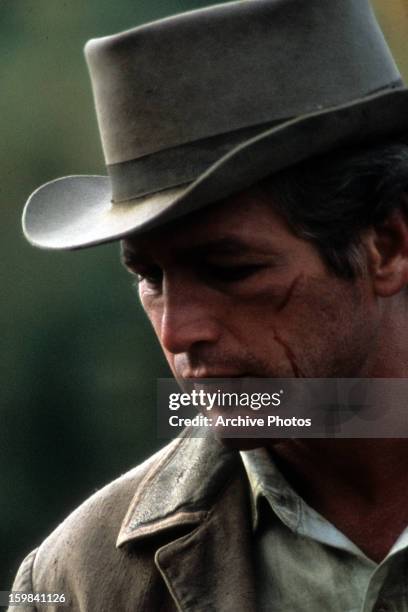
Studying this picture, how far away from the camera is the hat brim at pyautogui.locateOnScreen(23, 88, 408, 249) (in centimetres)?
321

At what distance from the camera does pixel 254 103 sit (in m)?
3.34

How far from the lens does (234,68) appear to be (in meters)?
3.34

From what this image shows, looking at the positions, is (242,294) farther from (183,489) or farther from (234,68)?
(183,489)

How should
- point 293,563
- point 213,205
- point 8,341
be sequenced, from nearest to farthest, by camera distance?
point 213,205 < point 293,563 < point 8,341

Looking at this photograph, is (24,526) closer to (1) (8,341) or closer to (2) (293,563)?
(1) (8,341)

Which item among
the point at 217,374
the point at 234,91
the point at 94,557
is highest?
the point at 234,91

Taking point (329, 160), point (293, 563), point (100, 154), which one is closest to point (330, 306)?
point (329, 160)

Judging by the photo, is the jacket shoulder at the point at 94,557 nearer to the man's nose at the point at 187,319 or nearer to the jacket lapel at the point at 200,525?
the jacket lapel at the point at 200,525

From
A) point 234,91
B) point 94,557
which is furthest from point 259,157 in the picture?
point 94,557

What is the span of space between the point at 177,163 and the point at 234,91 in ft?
0.60

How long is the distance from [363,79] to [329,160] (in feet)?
0.59

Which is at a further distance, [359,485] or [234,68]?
[359,485]

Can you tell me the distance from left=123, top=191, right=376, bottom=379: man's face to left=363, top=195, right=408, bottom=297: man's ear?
0.12 metres

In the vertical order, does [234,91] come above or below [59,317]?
above
